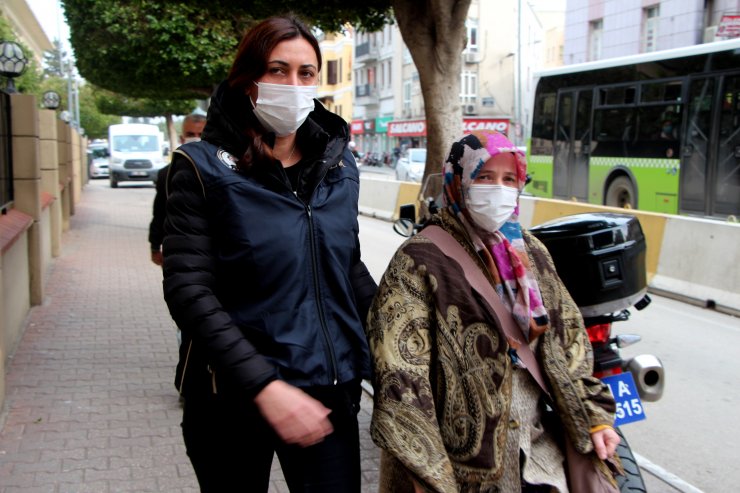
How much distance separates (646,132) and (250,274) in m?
14.3

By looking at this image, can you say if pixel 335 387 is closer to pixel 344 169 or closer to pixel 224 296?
pixel 224 296

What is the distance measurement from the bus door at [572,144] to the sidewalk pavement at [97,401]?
9942 millimetres

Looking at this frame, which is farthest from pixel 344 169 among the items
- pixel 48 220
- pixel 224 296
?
pixel 48 220

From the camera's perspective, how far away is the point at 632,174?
15.4 m

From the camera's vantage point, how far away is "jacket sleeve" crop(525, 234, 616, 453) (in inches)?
93.7

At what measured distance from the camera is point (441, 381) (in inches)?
90.6

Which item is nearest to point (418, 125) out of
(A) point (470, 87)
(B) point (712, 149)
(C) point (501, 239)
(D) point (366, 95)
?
(A) point (470, 87)

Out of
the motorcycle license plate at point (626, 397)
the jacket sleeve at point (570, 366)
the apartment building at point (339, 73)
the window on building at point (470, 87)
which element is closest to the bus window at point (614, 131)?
the motorcycle license plate at point (626, 397)

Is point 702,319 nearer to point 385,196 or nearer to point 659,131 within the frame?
point 659,131

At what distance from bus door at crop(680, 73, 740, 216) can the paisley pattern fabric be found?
40.0ft

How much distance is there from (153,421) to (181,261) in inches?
128

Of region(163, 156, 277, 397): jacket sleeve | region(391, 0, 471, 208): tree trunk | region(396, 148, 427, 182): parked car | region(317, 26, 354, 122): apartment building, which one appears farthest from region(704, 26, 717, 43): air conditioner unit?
region(317, 26, 354, 122): apartment building

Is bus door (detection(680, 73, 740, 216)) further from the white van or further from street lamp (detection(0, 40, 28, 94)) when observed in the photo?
the white van

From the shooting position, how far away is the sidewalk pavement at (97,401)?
4.05 metres
